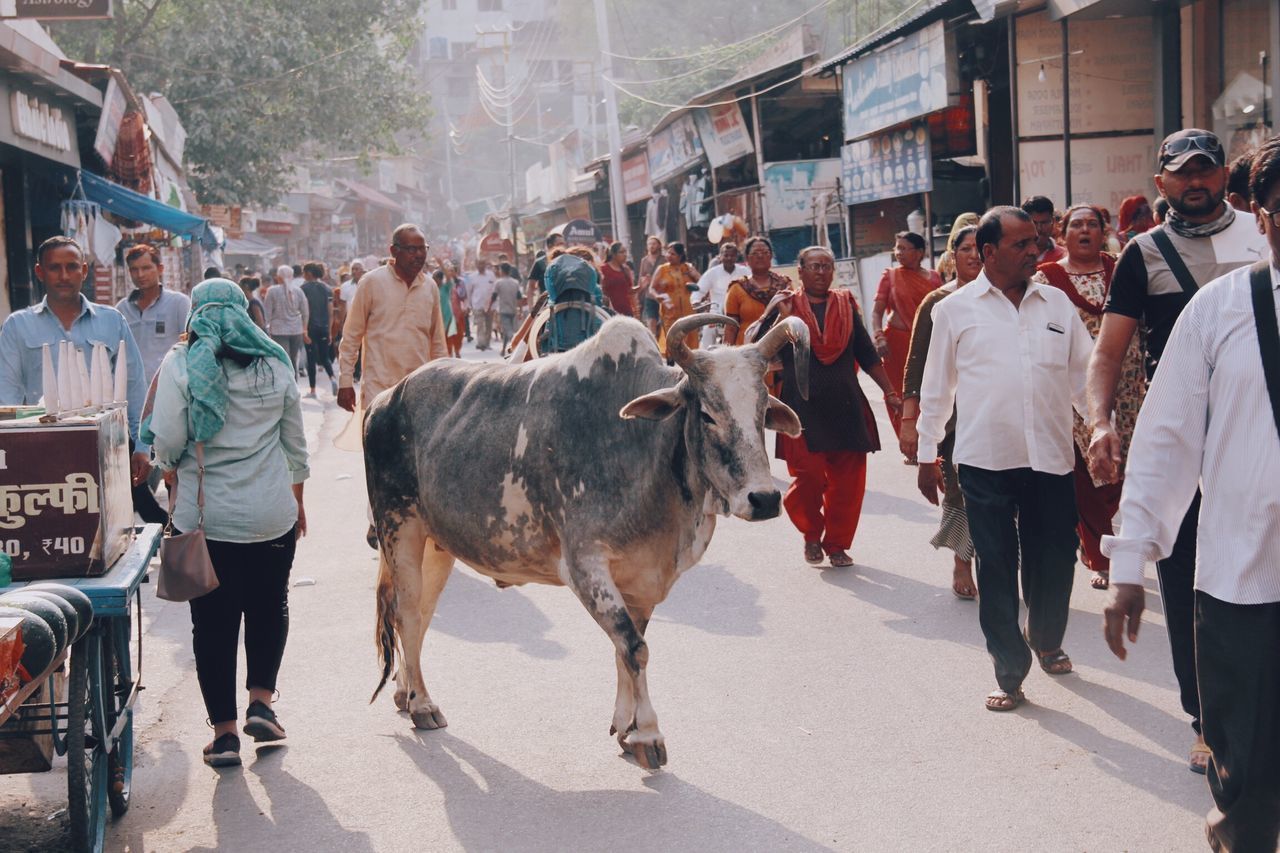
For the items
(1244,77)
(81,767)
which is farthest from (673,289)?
(81,767)

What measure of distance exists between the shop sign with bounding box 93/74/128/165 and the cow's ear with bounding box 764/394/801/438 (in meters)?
13.1

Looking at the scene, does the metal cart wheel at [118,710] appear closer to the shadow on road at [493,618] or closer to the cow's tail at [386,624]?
the cow's tail at [386,624]

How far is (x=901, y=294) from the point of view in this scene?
11.0 meters

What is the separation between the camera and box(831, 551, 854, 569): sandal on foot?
833 cm

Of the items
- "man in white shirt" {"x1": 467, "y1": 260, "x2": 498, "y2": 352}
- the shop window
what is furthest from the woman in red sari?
"man in white shirt" {"x1": 467, "y1": 260, "x2": 498, "y2": 352}

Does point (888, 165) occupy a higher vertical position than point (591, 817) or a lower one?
higher

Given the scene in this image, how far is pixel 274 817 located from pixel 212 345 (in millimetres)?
1695

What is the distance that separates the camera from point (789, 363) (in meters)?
9.29

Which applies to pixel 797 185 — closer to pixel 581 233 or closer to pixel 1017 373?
pixel 581 233

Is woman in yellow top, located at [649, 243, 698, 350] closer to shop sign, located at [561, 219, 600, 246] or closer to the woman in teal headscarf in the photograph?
the woman in teal headscarf

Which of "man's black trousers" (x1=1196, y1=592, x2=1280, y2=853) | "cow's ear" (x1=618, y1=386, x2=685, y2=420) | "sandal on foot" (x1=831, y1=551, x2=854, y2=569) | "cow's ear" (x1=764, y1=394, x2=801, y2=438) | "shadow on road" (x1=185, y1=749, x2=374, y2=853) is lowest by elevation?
"shadow on road" (x1=185, y1=749, x2=374, y2=853)

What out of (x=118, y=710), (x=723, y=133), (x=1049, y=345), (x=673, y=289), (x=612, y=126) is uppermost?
(x=612, y=126)

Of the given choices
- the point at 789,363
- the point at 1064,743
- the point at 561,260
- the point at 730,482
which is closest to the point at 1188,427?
the point at 730,482

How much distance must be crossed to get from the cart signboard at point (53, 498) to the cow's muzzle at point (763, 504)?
202 centimetres
